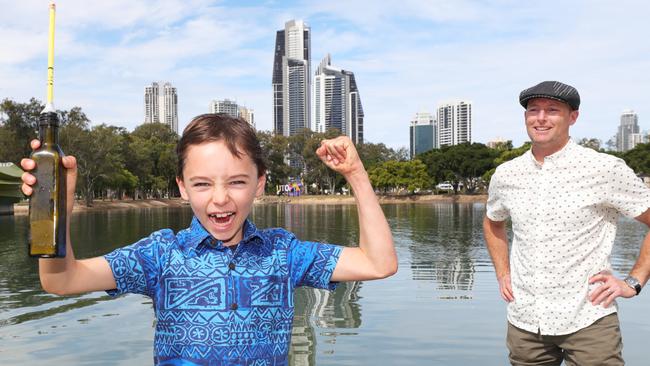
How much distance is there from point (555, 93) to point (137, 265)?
219 centimetres

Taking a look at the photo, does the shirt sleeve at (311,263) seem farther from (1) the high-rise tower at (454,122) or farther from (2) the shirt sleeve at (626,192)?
(1) the high-rise tower at (454,122)

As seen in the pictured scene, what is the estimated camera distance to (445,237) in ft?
65.4

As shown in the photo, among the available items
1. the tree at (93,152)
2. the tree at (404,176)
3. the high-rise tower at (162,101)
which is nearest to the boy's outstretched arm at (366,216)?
the tree at (93,152)

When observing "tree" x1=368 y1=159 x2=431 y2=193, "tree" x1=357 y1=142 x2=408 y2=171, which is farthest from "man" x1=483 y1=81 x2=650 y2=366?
"tree" x1=357 y1=142 x2=408 y2=171

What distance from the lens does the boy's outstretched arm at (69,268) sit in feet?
5.40

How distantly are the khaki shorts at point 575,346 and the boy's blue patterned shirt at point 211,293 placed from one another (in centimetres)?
170

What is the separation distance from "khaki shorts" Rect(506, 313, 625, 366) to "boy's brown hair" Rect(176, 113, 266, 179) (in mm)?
1902

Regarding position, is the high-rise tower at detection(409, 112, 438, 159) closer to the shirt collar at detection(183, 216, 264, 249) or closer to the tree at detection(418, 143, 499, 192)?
the tree at detection(418, 143, 499, 192)

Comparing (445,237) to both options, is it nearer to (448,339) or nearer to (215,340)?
(448,339)

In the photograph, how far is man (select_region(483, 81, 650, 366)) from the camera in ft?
9.64

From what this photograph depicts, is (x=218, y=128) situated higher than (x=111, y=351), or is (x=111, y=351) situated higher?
(x=218, y=128)

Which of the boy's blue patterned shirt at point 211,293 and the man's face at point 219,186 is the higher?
the man's face at point 219,186

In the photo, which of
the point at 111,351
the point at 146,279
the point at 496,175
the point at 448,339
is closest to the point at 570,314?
the point at 496,175

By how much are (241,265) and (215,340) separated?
0.73 feet
